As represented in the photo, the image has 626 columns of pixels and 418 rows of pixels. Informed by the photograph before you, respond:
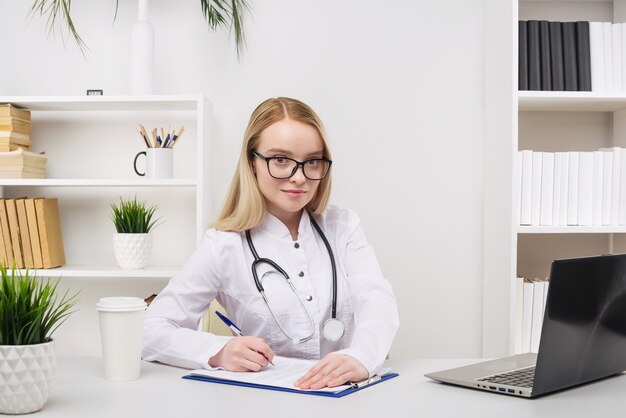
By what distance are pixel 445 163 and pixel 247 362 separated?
1694mm

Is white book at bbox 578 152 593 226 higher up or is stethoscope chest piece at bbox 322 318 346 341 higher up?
white book at bbox 578 152 593 226

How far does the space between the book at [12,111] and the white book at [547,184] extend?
196 cm

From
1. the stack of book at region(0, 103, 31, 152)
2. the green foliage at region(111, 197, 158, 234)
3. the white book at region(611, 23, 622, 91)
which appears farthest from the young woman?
the white book at region(611, 23, 622, 91)

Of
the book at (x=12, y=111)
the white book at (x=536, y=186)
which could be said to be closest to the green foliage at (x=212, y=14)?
the book at (x=12, y=111)

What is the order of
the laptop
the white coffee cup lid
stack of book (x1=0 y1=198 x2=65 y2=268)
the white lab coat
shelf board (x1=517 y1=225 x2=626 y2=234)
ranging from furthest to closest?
stack of book (x1=0 y1=198 x2=65 y2=268)
shelf board (x1=517 y1=225 x2=626 y2=234)
the white lab coat
the white coffee cup lid
the laptop

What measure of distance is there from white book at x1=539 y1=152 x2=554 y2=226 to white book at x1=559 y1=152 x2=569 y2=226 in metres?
0.04

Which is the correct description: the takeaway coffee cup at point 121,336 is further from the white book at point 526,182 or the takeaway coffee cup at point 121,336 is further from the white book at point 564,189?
the white book at point 564,189

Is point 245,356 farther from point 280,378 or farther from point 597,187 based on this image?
point 597,187

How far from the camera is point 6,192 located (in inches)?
115

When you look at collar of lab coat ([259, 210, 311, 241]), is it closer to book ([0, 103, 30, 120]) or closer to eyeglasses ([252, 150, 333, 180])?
eyeglasses ([252, 150, 333, 180])

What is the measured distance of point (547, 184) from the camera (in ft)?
8.45

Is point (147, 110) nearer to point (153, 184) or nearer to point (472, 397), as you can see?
point (153, 184)

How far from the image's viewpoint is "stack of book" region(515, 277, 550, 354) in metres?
2.59

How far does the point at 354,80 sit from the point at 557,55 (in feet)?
2.57
